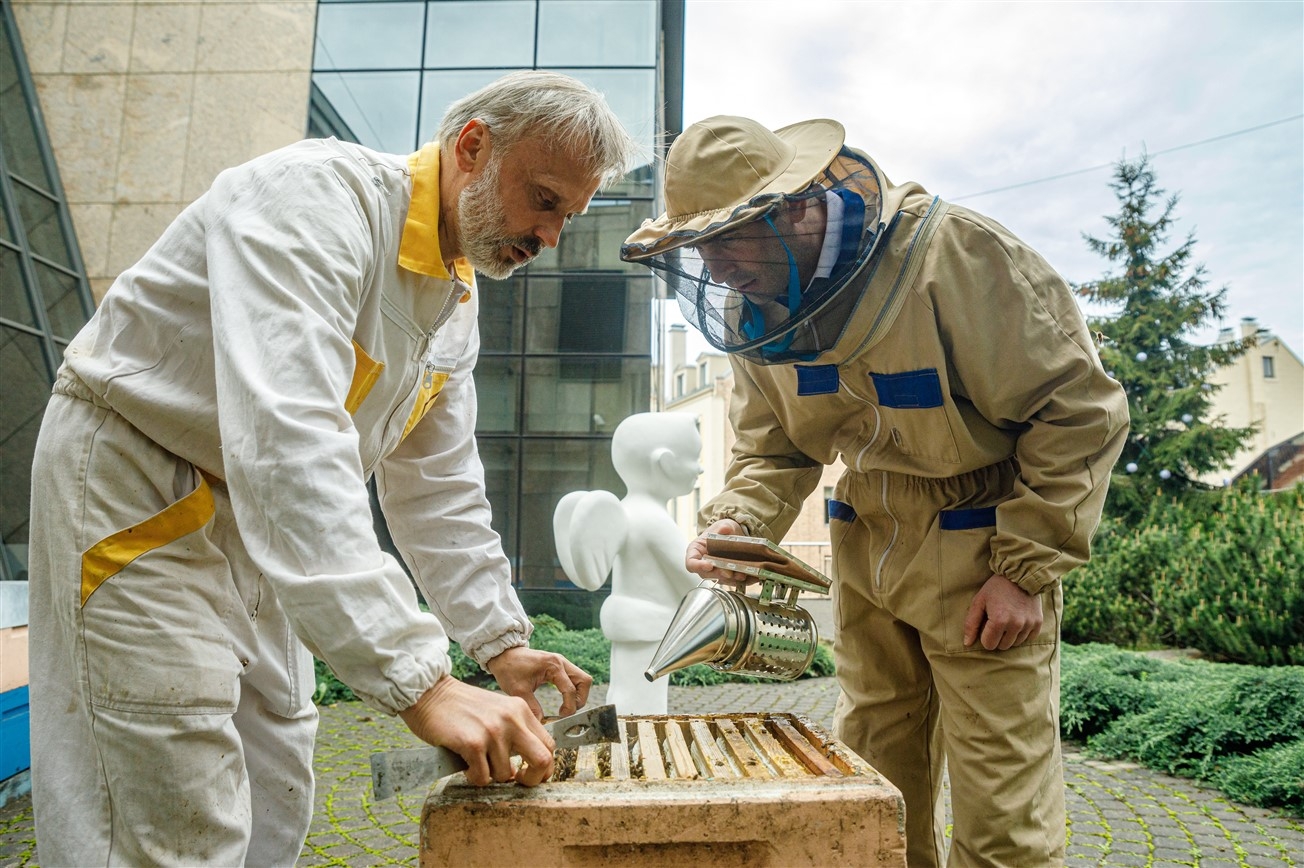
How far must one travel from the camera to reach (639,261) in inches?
86.6

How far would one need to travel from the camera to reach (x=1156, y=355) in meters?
19.3

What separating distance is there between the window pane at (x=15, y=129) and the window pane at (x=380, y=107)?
3240mm

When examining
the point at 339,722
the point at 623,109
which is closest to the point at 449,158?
the point at 339,722

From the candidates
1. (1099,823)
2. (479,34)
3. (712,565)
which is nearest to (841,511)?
(712,565)

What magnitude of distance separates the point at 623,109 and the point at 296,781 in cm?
1037

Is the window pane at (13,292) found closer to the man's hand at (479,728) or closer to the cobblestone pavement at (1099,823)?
the cobblestone pavement at (1099,823)

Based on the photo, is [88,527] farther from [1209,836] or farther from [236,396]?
[1209,836]

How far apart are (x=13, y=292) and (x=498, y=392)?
501cm

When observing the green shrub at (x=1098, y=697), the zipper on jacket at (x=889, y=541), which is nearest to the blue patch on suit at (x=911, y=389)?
the zipper on jacket at (x=889, y=541)

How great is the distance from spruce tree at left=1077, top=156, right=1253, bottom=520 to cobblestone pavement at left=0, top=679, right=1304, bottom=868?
44.8 feet

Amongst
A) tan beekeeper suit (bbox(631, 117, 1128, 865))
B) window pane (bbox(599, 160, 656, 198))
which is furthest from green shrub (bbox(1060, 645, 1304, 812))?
window pane (bbox(599, 160, 656, 198))

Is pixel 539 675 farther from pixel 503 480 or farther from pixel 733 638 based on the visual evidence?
pixel 503 480

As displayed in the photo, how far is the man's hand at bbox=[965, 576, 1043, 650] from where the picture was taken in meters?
2.02

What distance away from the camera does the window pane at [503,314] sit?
1121 centimetres
